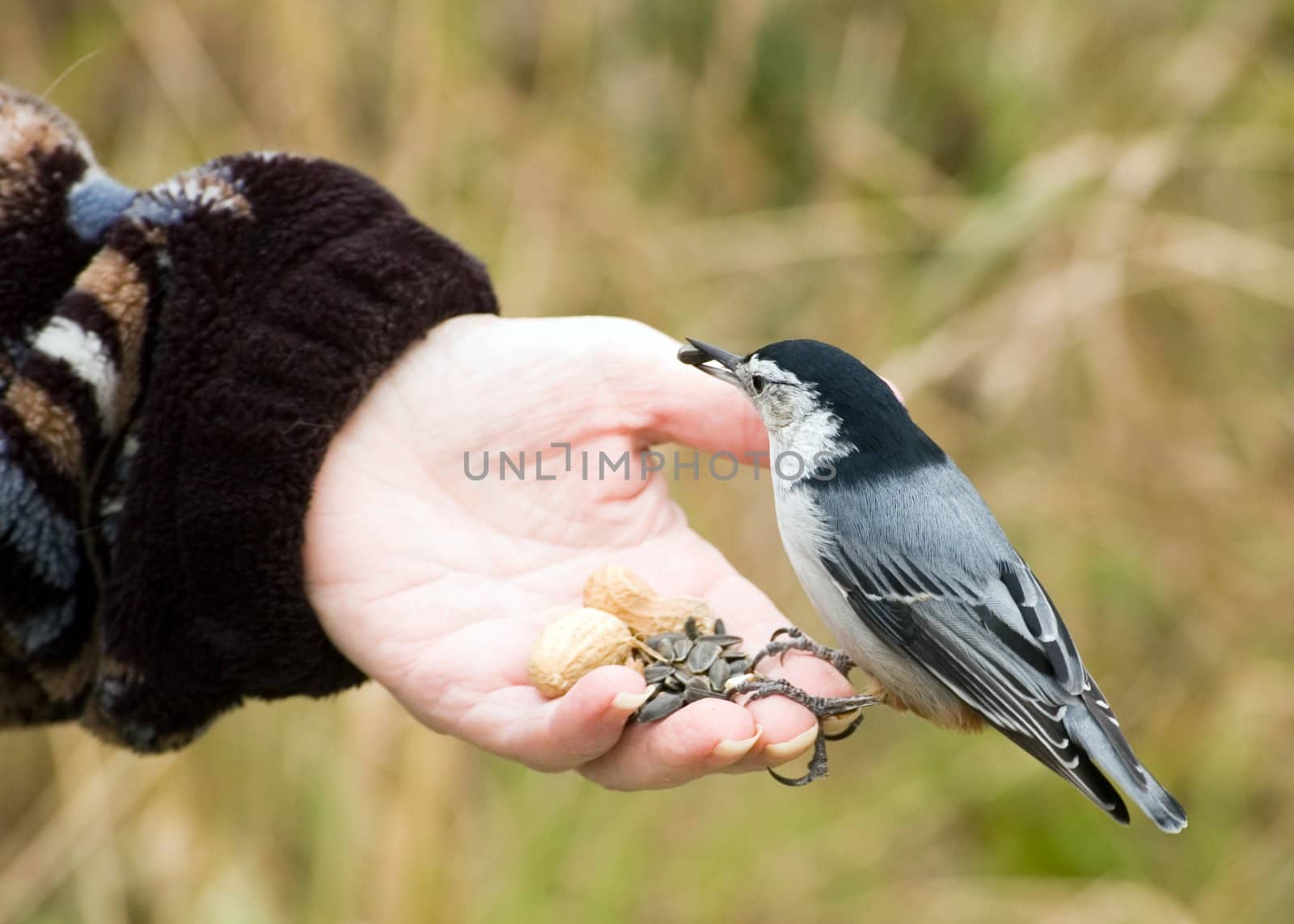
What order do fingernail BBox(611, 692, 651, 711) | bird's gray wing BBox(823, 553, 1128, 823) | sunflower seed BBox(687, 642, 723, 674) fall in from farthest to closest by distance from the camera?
sunflower seed BBox(687, 642, 723, 674)
bird's gray wing BBox(823, 553, 1128, 823)
fingernail BBox(611, 692, 651, 711)

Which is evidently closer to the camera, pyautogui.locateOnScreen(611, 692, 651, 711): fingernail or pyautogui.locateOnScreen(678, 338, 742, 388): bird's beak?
pyautogui.locateOnScreen(611, 692, 651, 711): fingernail

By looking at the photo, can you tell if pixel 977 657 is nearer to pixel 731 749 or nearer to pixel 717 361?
Result: pixel 731 749

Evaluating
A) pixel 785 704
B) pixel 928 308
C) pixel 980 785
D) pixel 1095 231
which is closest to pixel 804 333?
pixel 928 308

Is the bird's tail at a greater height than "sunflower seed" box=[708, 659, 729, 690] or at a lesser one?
greater

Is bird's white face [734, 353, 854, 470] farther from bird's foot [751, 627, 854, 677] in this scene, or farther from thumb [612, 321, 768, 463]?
bird's foot [751, 627, 854, 677]

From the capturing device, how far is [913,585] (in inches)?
74.8

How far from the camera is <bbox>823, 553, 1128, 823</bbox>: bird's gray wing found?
1.77 m

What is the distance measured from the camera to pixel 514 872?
2.39m

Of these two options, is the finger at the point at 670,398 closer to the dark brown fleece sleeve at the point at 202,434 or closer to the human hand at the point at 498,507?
the human hand at the point at 498,507

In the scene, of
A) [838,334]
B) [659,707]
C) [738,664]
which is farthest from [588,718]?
[838,334]

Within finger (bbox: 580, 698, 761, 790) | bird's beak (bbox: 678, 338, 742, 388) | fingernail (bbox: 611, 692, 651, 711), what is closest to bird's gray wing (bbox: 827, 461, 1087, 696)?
bird's beak (bbox: 678, 338, 742, 388)

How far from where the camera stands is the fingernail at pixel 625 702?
1.55 meters

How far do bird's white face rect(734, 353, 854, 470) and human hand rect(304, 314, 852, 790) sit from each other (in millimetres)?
32

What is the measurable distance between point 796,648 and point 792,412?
0.39 m
